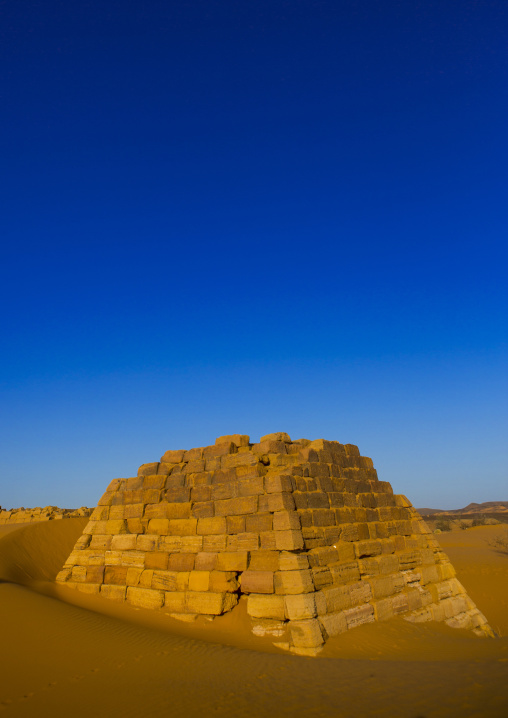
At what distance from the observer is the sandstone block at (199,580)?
8.45m

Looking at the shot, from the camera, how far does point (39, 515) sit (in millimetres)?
23016

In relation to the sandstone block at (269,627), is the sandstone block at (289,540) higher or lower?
higher

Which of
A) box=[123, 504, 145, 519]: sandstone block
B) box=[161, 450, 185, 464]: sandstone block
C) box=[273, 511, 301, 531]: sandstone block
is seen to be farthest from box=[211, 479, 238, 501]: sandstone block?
box=[123, 504, 145, 519]: sandstone block

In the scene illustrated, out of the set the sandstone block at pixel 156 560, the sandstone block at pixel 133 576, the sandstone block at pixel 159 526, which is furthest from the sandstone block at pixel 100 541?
the sandstone block at pixel 156 560

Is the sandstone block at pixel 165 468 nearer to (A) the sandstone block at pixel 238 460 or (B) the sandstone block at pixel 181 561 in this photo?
(A) the sandstone block at pixel 238 460

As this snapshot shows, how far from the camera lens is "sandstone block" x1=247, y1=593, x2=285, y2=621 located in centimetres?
735

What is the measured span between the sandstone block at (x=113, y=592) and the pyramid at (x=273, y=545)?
38 millimetres

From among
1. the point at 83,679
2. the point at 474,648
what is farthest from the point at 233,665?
the point at 474,648

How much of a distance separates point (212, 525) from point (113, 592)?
303 cm

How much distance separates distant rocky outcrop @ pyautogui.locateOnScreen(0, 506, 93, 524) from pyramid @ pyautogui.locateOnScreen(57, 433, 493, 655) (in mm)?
12424

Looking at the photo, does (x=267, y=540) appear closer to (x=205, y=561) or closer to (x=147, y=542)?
(x=205, y=561)

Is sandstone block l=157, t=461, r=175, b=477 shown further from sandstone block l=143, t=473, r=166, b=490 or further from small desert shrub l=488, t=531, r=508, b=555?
small desert shrub l=488, t=531, r=508, b=555

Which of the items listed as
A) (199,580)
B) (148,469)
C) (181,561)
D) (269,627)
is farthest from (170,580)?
(148,469)

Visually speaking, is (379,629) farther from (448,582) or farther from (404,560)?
(448,582)
